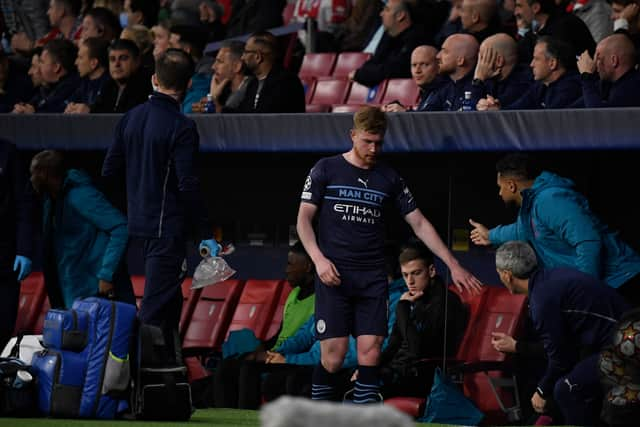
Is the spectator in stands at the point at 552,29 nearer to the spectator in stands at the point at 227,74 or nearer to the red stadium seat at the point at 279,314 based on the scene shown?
the spectator in stands at the point at 227,74

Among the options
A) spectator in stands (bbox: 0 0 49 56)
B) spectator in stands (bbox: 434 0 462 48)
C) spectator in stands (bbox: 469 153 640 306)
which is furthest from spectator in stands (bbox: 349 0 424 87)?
spectator in stands (bbox: 0 0 49 56)

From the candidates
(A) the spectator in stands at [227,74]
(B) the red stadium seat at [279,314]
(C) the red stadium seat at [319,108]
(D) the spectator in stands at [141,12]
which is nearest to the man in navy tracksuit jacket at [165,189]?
(B) the red stadium seat at [279,314]

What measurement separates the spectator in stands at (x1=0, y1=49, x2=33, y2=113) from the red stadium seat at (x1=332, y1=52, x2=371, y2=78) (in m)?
2.80

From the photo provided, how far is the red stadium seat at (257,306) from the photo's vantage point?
9469mm

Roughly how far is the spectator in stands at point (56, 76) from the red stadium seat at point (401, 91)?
250cm

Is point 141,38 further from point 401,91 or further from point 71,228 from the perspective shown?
point 71,228

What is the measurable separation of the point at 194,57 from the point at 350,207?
531cm

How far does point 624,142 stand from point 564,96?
76 centimetres

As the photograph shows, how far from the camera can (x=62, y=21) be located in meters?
14.1

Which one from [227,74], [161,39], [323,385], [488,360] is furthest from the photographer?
[161,39]

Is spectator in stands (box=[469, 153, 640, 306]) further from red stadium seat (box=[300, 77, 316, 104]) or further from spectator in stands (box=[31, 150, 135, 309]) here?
red stadium seat (box=[300, 77, 316, 104])

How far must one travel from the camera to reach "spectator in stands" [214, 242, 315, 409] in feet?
28.1

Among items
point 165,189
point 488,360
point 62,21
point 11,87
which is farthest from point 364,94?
point 165,189

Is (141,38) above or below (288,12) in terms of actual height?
below
